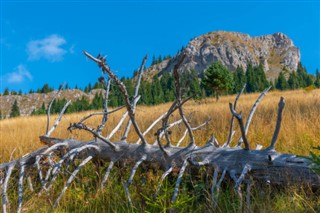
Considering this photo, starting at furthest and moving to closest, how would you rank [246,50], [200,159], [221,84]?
[246,50] < [221,84] < [200,159]

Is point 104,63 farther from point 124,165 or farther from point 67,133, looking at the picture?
point 67,133

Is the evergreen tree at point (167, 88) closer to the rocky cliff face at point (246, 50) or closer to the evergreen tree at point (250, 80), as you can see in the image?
the evergreen tree at point (250, 80)

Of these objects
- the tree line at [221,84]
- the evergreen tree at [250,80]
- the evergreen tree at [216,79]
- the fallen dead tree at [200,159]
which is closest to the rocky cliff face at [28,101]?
the tree line at [221,84]

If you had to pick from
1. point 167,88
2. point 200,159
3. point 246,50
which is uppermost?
point 246,50

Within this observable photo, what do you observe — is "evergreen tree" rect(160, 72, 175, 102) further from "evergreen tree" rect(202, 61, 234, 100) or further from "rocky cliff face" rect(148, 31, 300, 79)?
"rocky cliff face" rect(148, 31, 300, 79)

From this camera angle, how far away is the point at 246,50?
170 metres

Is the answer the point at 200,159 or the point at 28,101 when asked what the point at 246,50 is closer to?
the point at 28,101

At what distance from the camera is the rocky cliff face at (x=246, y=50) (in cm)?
16600

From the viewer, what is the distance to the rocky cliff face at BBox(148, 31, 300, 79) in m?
166

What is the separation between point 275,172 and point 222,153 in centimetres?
52

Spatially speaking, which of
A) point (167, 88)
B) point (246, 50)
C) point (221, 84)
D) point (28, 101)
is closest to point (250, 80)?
point (167, 88)

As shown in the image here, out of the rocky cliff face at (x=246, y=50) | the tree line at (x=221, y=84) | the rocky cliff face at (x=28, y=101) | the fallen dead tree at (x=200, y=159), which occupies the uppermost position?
the rocky cliff face at (x=246, y=50)

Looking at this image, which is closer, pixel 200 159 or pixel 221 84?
pixel 200 159

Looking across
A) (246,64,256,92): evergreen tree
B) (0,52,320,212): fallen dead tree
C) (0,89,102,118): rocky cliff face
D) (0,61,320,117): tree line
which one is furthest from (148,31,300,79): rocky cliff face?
(0,52,320,212): fallen dead tree
